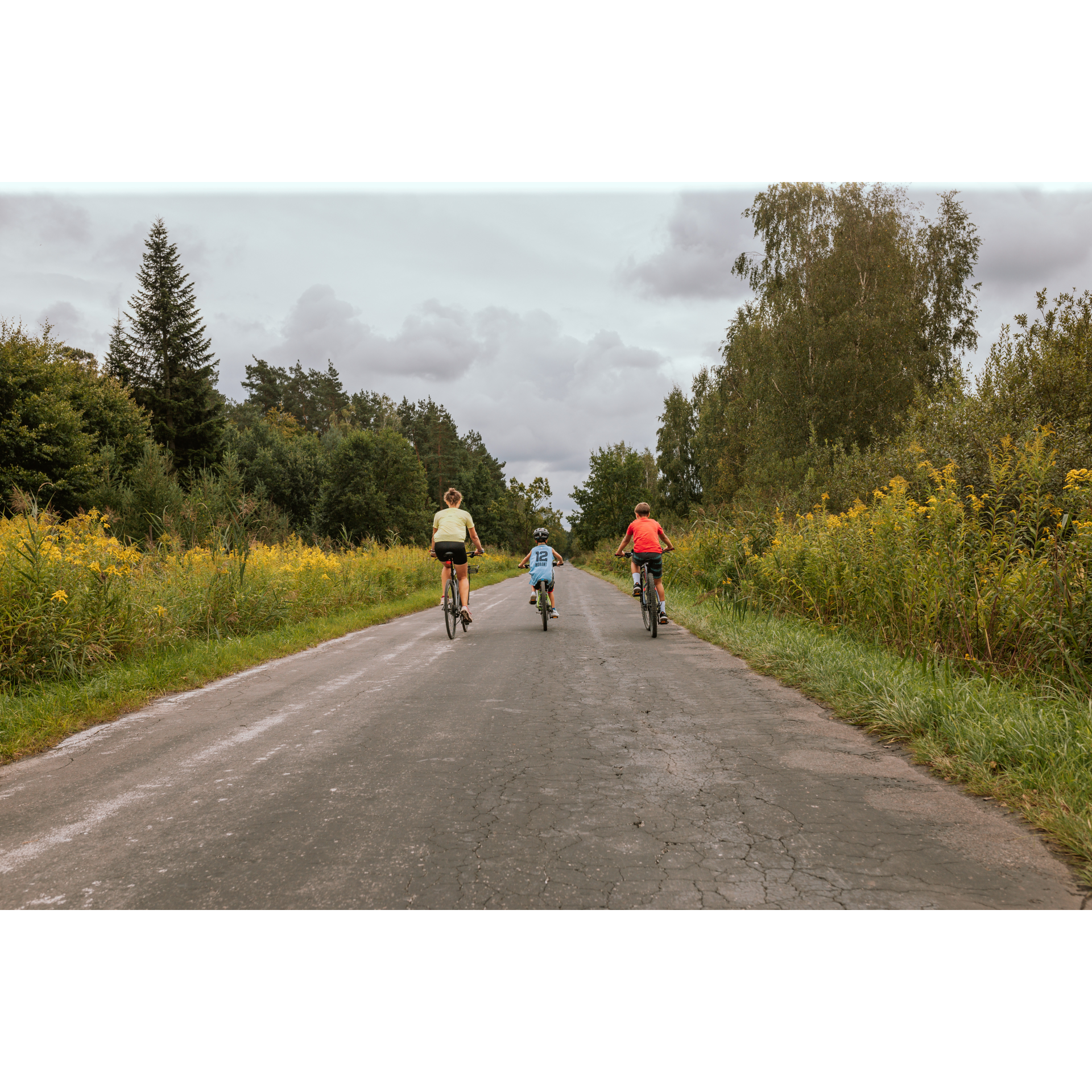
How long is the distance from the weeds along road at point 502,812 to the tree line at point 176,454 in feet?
16.2

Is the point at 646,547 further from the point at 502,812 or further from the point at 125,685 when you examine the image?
the point at 502,812

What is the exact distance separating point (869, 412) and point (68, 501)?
33271 millimetres

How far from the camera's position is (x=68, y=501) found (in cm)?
2955

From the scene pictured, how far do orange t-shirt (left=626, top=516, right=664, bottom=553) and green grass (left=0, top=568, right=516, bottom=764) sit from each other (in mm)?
5284

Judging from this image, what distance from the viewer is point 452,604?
37.5 feet

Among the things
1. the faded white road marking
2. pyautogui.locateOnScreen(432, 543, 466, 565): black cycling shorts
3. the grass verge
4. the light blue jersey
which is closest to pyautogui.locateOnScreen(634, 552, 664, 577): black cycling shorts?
the light blue jersey

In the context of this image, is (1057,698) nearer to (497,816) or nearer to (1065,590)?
(1065,590)

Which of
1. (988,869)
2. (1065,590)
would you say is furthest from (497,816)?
(1065,590)

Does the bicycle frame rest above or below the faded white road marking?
above

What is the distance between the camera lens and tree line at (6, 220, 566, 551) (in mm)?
27500

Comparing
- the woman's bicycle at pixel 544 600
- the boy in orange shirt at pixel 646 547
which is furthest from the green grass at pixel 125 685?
the boy in orange shirt at pixel 646 547

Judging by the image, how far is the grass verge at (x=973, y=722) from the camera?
3.33m

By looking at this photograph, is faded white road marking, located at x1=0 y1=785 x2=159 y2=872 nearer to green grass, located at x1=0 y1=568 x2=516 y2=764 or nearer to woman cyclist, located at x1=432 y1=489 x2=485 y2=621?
green grass, located at x1=0 y1=568 x2=516 y2=764

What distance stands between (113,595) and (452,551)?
5.02 metres
